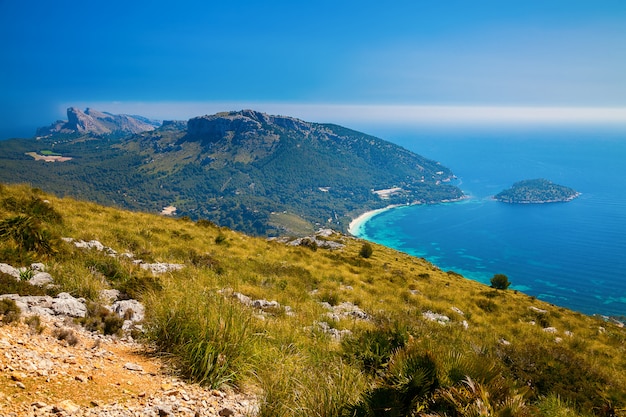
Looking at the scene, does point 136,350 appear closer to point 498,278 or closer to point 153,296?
point 153,296

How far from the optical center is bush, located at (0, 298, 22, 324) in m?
5.80

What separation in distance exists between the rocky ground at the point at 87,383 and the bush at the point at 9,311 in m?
0.15

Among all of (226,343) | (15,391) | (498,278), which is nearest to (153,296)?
(226,343)

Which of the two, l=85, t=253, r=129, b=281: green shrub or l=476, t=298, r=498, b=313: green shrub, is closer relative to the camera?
l=85, t=253, r=129, b=281: green shrub

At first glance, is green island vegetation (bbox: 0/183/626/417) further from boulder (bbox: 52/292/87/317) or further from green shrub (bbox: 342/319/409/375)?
boulder (bbox: 52/292/87/317)

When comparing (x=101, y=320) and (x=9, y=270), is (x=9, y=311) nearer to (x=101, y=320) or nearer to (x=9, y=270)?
(x=101, y=320)

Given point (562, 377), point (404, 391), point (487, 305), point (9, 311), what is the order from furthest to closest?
point (487, 305), point (562, 377), point (9, 311), point (404, 391)

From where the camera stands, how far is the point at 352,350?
8.00 m

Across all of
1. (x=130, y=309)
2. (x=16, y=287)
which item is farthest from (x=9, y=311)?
(x=130, y=309)

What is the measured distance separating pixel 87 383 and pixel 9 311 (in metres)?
2.85

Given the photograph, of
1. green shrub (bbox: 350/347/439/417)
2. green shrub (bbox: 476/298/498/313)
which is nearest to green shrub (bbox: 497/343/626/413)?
green shrub (bbox: 350/347/439/417)

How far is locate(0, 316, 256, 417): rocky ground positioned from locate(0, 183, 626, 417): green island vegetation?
0.38m

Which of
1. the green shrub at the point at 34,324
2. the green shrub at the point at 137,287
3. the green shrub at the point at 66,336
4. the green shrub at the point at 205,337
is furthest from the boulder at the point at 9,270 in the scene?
the green shrub at the point at 205,337

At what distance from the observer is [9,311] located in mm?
6020
